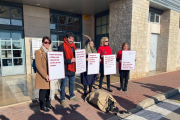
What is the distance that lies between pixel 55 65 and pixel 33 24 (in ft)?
18.9

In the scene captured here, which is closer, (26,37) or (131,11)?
(131,11)

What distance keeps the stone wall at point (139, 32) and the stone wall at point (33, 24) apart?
524 cm

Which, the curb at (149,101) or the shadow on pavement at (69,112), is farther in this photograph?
the curb at (149,101)

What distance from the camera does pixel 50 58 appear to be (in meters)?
2.89

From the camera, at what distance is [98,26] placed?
31.7ft

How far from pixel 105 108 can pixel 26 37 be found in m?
6.41

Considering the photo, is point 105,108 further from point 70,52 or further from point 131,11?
point 131,11

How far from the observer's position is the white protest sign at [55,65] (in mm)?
2896

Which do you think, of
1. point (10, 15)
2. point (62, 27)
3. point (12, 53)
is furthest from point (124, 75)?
point (10, 15)

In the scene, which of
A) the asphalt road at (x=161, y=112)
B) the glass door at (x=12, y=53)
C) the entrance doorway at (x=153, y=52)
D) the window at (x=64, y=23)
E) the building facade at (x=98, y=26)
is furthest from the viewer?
the entrance doorway at (x=153, y=52)

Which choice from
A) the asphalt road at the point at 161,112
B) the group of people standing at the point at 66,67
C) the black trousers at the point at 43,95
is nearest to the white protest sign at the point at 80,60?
the group of people standing at the point at 66,67

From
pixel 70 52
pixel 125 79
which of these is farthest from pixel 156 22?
pixel 70 52

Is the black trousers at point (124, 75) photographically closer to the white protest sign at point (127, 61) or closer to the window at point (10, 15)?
the white protest sign at point (127, 61)

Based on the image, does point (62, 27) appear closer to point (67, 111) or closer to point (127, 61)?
point (127, 61)
